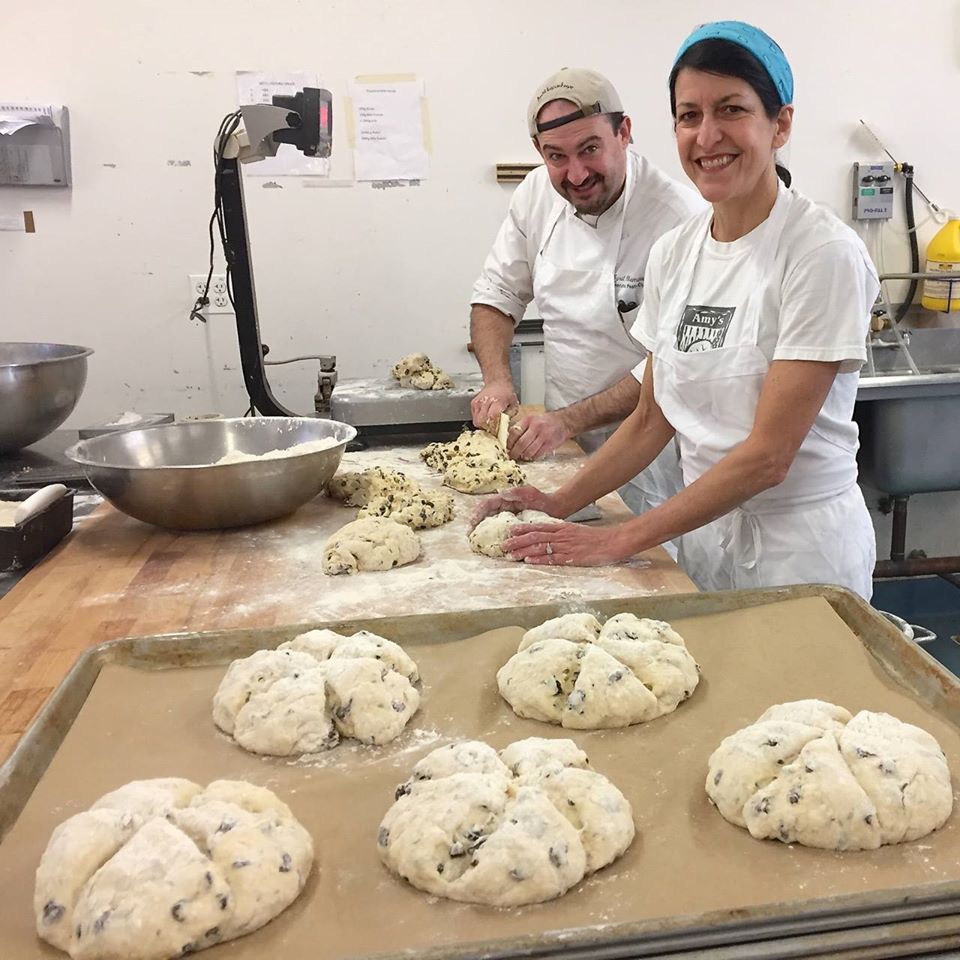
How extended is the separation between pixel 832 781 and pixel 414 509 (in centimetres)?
111

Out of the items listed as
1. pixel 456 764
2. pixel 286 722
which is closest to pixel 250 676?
pixel 286 722

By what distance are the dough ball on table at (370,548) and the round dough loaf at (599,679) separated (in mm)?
482

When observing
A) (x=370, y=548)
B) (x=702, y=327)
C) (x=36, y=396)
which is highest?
(x=702, y=327)

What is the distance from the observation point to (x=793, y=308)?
5.26ft

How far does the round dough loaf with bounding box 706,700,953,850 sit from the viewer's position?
901 millimetres

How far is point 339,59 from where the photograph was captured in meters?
3.42

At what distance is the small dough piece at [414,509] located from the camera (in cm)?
188

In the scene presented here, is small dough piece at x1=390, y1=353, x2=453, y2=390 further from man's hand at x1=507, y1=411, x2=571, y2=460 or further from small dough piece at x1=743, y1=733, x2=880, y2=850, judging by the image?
small dough piece at x1=743, y1=733, x2=880, y2=850

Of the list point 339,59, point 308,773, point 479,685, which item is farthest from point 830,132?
point 308,773

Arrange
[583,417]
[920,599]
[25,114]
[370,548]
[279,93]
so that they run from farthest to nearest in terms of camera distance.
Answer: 1. [920,599]
2. [279,93]
3. [25,114]
4. [583,417]
5. [370,548]

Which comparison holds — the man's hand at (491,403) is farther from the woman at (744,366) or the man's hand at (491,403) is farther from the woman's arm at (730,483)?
the woman's arm at (730,483)

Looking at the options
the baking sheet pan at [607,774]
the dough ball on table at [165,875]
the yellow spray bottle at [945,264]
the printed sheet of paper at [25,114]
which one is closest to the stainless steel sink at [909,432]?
the yellow spray bottle at [945,264]

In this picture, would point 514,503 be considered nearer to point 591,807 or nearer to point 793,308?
point 793,308

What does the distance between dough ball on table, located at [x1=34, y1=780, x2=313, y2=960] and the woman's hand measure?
0.83 meters
